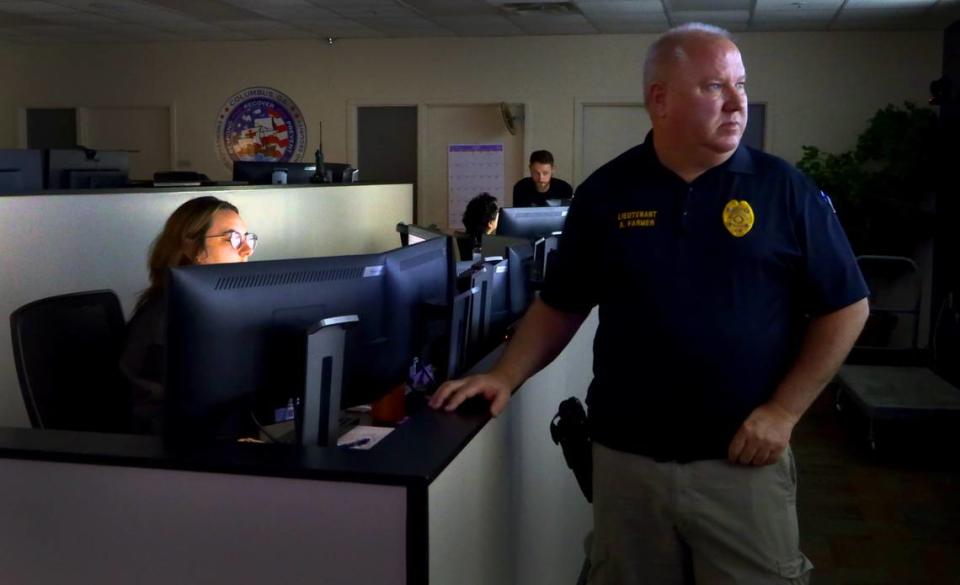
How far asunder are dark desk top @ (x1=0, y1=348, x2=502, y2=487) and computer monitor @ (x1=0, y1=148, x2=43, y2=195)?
10.7ft

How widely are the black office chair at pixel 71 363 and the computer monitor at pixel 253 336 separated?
3.12 ft

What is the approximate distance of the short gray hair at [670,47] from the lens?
1963 millimetres

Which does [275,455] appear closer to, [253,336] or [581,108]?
[253,336]

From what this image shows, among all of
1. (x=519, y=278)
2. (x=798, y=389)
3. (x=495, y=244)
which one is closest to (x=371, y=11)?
(x=495, y=244)

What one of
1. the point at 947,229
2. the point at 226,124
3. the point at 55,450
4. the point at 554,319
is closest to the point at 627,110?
the point at 947,229

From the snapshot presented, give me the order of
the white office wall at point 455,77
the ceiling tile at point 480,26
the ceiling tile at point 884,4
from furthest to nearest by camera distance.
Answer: the white office wall at point 455,77
the ceiling tile at point 480,26
the ceiling tile at point 884,4

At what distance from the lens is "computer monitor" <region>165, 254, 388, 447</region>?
70.8 inches

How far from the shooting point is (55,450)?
1630mm

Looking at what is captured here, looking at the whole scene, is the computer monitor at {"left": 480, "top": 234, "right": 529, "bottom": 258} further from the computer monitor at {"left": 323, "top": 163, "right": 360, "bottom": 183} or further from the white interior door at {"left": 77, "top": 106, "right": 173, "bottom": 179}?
the white interior door at {"left": 77, "top": 106, "right": 173, "bottom": 179}

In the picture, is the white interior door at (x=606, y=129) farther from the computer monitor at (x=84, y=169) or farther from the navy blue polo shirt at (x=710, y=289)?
the navy blue polo shirt at (x=710, y=289)

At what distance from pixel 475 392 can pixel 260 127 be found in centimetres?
963

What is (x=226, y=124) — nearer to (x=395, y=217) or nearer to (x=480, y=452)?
(x=395, y=217)

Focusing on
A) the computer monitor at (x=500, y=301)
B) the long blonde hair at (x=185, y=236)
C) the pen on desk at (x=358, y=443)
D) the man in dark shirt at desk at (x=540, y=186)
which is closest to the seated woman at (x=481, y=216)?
the man in dark shirt at desk at (x=540, y=186)

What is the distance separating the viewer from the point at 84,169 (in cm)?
590
